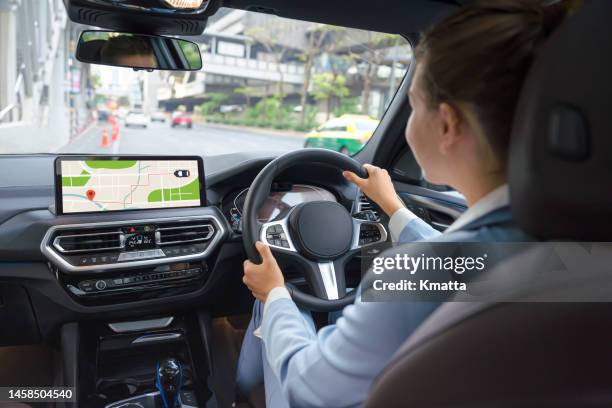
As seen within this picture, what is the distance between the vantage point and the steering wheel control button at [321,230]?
77.3 inches

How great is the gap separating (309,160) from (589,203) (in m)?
1.34

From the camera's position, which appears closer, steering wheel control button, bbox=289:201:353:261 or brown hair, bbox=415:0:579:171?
brown hair, bbox=415:0:579:171

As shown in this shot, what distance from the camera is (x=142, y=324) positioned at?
251 cm

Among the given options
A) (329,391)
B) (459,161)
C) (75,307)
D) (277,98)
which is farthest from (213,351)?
(277,98)

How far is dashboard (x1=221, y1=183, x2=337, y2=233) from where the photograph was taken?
2.13 meters

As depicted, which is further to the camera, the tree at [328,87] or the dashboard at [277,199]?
the tree at [328,87]

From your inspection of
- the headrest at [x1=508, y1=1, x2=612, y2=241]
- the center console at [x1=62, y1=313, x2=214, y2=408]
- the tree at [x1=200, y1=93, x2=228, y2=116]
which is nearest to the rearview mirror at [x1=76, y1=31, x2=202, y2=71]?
the center console at [x1=62, y1=313, x2=214, y2=408]

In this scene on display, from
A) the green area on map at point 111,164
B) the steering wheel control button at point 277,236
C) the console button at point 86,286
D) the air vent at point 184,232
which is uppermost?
the green area on map at point 111,164

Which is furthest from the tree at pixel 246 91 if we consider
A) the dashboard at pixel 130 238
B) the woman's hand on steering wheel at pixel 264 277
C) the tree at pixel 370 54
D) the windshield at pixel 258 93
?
the woman's hand on steering wheel at pixel 264 277

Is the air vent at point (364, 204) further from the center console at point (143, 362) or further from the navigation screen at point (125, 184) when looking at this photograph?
the center console at point (143, 362)

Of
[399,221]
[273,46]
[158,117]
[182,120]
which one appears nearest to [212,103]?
[273,46]

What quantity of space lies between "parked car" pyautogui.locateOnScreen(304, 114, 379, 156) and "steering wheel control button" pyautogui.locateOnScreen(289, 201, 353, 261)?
2.18 ft

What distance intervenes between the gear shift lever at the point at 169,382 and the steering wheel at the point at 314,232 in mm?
792

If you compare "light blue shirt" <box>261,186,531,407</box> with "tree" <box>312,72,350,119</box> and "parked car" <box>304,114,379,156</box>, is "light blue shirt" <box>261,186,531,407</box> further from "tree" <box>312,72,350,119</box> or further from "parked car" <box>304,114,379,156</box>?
"tree" <box>312,72,350,119</box>
